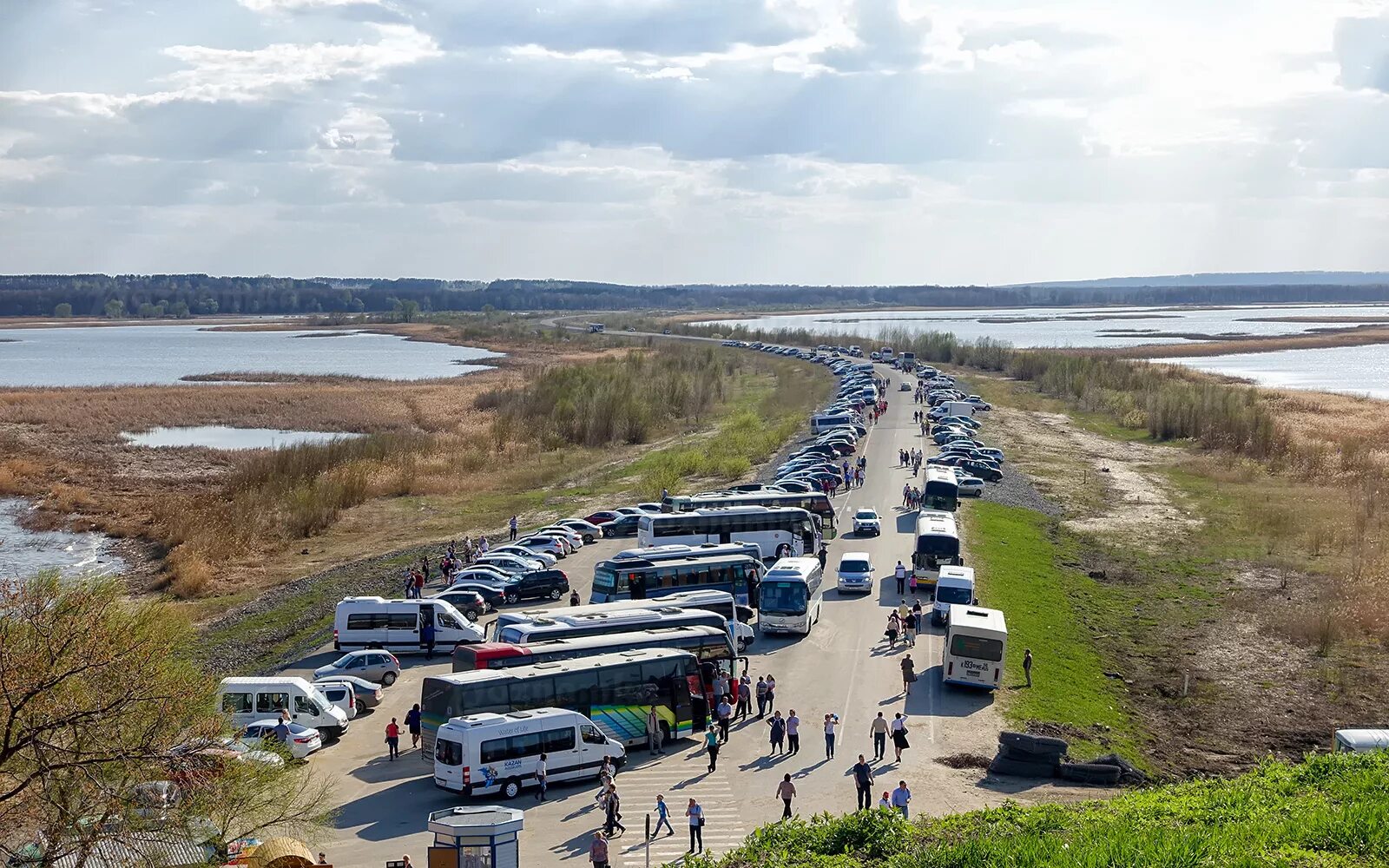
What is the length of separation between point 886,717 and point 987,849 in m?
14.2

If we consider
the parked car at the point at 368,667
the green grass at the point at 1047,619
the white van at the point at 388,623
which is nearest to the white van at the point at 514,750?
the parked car at the point at 368,667

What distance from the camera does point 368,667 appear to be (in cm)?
3834

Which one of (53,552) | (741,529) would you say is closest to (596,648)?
(741,529)

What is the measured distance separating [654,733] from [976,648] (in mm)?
10128

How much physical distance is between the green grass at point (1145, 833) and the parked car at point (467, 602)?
25.0m

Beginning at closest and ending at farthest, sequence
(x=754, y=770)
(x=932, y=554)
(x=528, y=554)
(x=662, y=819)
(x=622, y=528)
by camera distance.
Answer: (x=662, y=819), (x=754, y=770), (x=932, y=554), (x=528, y=554), (x=622, y=528)

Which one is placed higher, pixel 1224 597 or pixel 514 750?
pixel 514 750

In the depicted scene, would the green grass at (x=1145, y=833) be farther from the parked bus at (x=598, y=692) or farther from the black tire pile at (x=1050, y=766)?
the parked bus at (x=598, y=692)

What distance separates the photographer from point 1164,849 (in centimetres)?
1839

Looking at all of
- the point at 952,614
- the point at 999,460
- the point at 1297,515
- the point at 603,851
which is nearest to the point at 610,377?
the point at 999,460

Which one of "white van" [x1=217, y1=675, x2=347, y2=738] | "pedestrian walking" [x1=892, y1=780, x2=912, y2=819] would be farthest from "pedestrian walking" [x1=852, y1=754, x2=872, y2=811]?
"white van" [x1=217, y1=675, x2=347, y2=738]

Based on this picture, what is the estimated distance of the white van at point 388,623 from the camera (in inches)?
1625

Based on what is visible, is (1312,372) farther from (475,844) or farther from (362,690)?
(475,844)

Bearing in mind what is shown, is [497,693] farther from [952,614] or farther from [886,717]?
[952,614]
